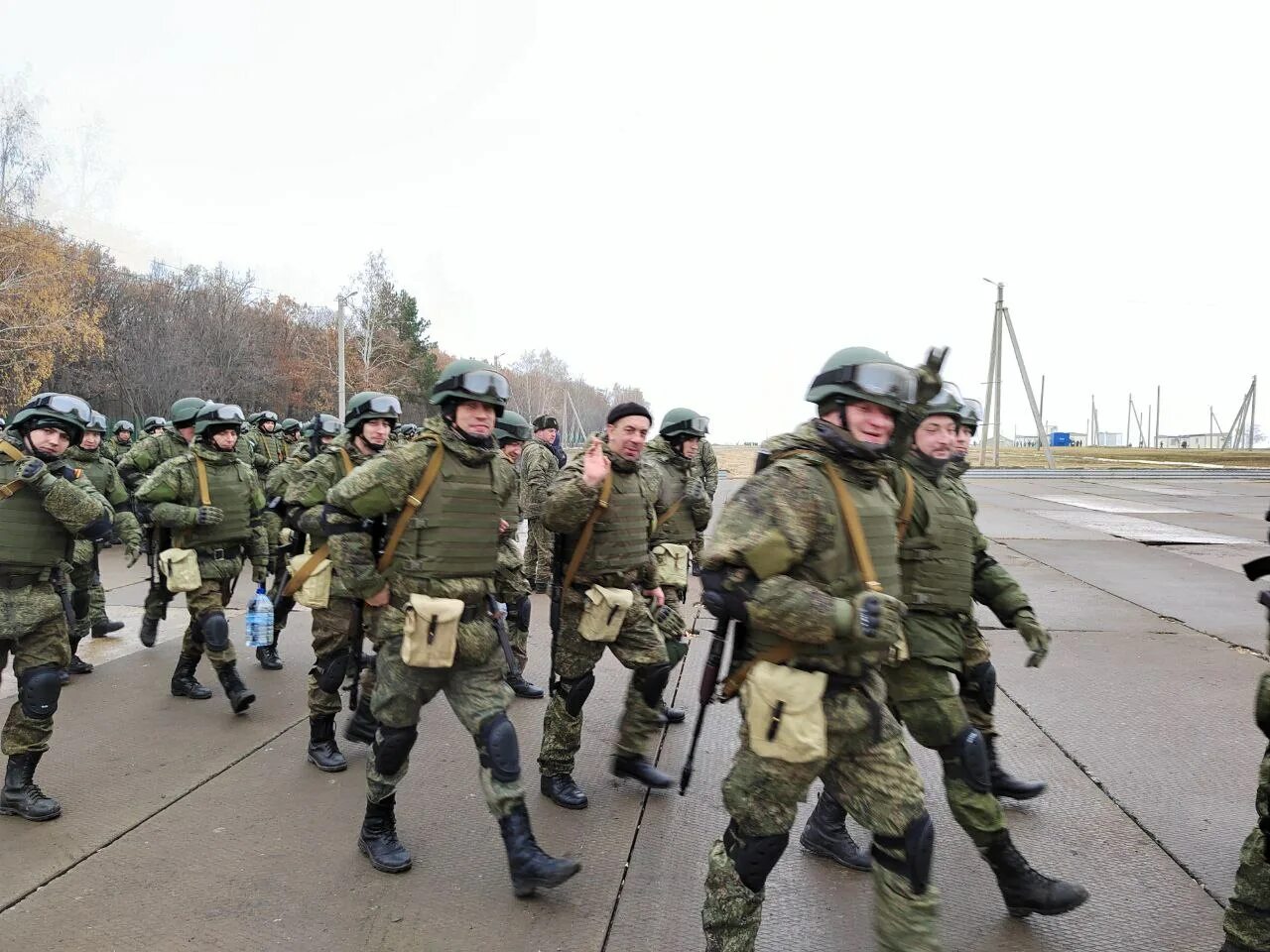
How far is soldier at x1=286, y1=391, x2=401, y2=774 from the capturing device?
4566mm

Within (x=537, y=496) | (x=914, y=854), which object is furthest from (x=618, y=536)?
(x=537, y=496)

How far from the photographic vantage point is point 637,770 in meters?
4.29

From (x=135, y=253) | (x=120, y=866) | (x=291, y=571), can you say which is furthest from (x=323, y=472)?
(x=135, y=253)

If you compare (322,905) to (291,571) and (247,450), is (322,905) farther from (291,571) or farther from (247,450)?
(247,450)

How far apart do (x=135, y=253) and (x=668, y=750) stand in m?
152

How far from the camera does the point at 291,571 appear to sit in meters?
4.87

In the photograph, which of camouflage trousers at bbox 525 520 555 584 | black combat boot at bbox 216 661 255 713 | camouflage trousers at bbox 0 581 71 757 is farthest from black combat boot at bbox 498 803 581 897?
camouflage trousers at bbox 525 520 555 584

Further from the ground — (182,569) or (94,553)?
(182,569)

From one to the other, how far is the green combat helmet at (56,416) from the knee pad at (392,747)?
2.32 metres

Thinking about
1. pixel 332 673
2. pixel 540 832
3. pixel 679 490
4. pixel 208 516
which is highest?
pixel 679 490

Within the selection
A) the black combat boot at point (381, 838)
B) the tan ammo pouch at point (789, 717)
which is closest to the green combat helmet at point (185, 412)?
the black combat boot at point (381, 838)

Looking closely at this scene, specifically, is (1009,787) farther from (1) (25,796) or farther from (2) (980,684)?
(1) (25,796)

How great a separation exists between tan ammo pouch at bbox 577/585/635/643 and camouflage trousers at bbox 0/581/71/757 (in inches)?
102

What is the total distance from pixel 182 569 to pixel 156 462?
436 centimetres
